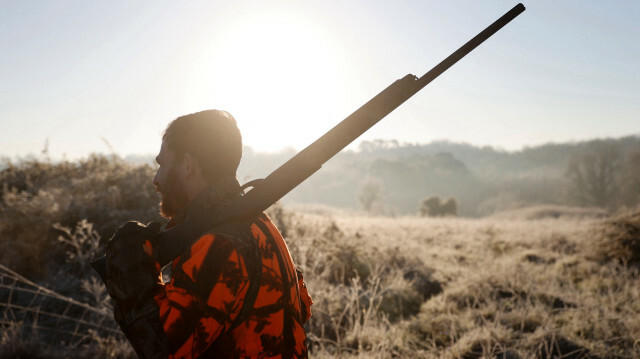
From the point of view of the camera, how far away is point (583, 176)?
71938 millimetres

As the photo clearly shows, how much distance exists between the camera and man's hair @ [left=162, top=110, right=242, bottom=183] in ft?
5.07

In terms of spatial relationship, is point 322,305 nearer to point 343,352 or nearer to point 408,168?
point 343,352

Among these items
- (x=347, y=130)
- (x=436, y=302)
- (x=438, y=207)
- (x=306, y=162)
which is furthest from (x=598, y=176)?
(x=306, y=162)

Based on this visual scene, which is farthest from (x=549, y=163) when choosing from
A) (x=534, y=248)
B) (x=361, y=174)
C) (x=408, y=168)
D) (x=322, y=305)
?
(x=322, y=305)

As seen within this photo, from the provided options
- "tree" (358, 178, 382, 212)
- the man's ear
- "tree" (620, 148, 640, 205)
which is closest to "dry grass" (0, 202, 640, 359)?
the man's ear

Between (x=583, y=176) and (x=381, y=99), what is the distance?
298 ft

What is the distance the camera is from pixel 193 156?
155 centimetres

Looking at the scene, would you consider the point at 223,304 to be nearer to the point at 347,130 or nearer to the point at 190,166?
the point at 190,166

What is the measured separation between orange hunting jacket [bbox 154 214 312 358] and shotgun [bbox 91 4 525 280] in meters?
0.08

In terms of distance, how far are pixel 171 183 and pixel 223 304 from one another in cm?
67

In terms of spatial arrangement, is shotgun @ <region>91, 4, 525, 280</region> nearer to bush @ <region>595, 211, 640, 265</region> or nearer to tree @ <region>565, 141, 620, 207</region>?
bush @ <region>595, 211, 640, 265</region>

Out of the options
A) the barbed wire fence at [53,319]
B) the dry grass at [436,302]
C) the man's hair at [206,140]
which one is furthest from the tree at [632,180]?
the man's hair at [206,140]

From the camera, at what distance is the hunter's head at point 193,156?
1.55 metres

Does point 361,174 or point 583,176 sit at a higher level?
point 361,174
